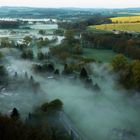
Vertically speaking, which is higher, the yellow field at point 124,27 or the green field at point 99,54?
the yellow field at point 124,27

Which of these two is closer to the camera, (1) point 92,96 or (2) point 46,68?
(1) point 92,96

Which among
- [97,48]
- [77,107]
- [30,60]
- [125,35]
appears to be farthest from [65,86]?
[125,35]

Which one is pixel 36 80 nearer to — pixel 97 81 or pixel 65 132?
pixel 97 81

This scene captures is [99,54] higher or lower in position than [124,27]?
lower

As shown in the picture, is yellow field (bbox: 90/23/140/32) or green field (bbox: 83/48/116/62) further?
yellow field (bbox: 90/23/140/32)

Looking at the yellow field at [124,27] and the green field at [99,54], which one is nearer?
the green field at [99,54]

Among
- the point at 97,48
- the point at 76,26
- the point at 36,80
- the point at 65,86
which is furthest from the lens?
the point at 76,26

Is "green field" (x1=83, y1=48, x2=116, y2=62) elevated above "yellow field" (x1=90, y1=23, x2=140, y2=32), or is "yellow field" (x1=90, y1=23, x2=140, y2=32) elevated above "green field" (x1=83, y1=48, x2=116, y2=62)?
"yellow field" (x1=90, y1=23, x2=140, y2=32)

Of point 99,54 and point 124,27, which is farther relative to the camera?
point 124,27
